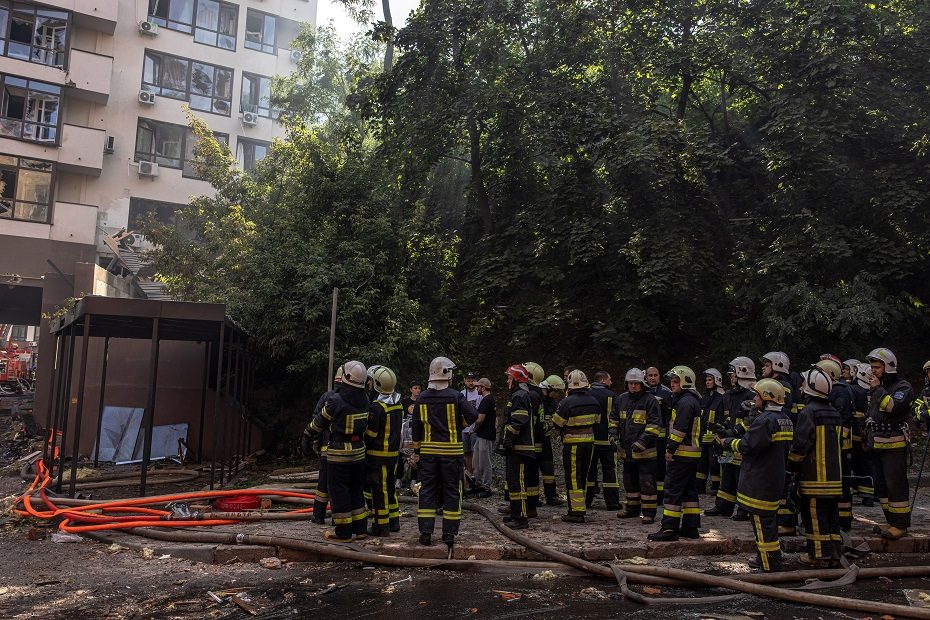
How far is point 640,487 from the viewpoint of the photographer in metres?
9.38

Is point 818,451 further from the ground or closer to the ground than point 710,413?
closer to the ground

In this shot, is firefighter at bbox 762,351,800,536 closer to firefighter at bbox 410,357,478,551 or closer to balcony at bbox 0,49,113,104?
firefighter at bbox 410,357,478,551

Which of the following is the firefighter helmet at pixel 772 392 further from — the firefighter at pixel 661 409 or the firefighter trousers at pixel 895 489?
the firefighter at pixel 661 409

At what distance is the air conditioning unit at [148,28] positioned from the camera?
104ft

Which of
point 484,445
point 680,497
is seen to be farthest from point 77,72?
point 680,497

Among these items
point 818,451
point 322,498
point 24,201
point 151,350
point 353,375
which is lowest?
point 322,498

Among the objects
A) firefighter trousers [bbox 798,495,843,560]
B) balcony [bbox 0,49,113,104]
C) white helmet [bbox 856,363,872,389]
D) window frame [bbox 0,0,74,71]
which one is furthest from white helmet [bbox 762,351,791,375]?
window frame [bbox 0,0,74,71]

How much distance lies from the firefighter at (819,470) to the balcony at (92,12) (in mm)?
29474

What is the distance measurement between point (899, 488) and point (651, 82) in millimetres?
14559

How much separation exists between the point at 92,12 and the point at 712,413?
28.3 m

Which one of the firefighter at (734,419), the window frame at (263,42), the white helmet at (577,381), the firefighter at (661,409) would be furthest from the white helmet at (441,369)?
the window frame at (263,42)

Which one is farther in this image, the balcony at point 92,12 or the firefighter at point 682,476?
the balcony at point 92,12

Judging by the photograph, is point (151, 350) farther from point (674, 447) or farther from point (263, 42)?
point (263, 42)

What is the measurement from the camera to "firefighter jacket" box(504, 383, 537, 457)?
877cm
